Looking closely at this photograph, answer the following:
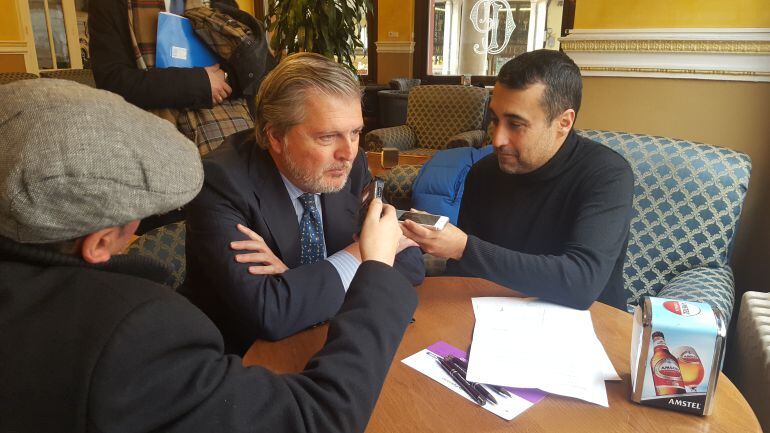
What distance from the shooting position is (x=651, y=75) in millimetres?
2631

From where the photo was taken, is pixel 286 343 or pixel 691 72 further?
pixel 691 72

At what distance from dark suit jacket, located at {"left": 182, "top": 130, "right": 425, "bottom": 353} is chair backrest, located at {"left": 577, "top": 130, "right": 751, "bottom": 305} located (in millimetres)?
986

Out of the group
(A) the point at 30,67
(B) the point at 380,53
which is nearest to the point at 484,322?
(A) the point at 30,67

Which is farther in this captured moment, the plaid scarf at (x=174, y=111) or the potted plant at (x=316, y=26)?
the potted plant at (x=316, y=26)

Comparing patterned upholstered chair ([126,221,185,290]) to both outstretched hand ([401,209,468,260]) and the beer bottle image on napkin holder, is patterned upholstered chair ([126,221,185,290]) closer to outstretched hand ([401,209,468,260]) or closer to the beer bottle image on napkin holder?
outstretched hand ([401,209,468,260])

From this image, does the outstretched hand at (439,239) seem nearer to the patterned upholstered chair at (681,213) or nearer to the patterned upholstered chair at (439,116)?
the patterned upholstered chair at (681,213)

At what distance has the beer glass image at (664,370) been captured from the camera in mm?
893

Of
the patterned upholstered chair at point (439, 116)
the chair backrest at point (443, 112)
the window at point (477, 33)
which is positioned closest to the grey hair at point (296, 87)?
the patterned upholstered chair at point (439, 116)

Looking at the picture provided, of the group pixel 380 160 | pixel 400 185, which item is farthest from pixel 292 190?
pixel 380 160

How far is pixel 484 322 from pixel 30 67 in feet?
22.9

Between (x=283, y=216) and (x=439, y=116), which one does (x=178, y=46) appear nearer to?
(x=283, y=216)

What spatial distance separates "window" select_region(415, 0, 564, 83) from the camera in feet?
23.3

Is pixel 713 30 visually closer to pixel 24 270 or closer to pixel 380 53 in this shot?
pixel 24 270

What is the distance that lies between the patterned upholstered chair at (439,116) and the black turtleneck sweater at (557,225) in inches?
146
